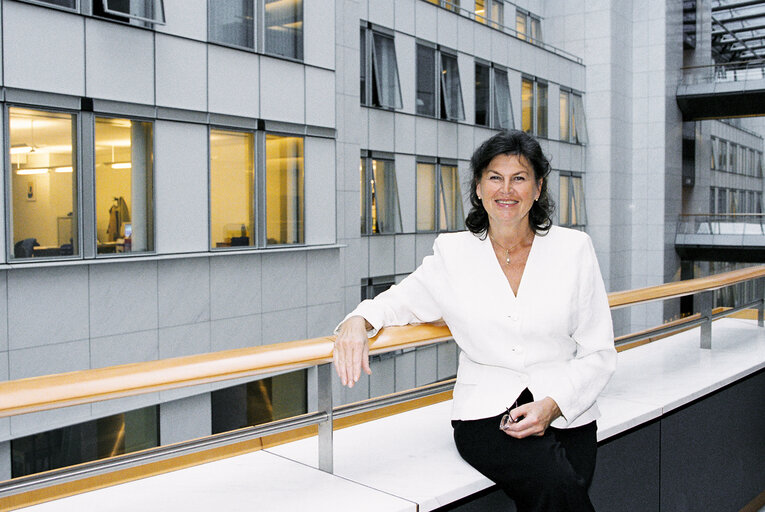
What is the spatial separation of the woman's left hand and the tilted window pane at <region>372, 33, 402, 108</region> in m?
17.7

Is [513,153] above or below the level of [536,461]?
above

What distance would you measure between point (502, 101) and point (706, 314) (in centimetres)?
2058

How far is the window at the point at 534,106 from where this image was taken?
88.8ft

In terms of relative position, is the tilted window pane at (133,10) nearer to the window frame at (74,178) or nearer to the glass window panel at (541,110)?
the window frame at (74,178)

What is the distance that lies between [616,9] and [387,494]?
32.4 metres

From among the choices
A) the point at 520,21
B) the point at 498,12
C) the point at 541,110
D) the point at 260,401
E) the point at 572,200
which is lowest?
the point at 260,401

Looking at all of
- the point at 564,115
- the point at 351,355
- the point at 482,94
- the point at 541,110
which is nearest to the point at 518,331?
the point at 351,355

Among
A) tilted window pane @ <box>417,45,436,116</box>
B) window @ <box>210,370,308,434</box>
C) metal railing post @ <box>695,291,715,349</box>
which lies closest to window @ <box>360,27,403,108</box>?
tilted window pane @ <box>417,45,436,116</box>

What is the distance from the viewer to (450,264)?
9.57ft

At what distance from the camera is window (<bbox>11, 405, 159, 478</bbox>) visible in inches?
451

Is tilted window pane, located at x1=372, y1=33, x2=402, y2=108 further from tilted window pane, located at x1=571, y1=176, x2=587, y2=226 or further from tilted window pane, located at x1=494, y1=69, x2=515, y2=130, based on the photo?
tilted window pane, located at x1=571, y1=176, x2=587, y2=226

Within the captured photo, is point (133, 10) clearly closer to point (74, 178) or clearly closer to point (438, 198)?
point (74, 178)

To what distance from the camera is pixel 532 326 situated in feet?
9.14

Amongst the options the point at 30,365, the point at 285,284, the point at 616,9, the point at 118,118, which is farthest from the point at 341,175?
the point at 616,9
